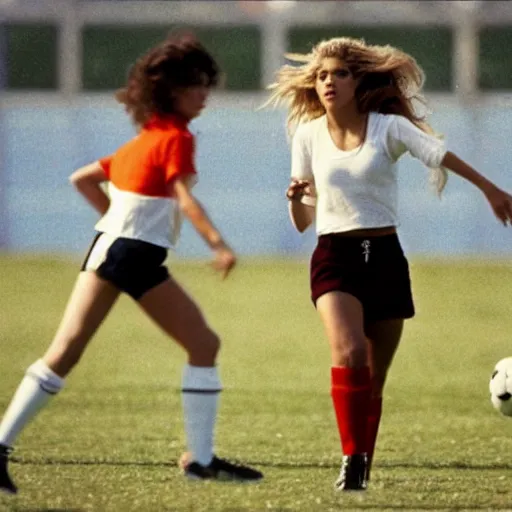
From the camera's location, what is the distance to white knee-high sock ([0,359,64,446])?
20.9ft

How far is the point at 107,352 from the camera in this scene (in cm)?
1288

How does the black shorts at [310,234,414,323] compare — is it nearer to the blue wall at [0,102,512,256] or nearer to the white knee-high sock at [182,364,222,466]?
the white knee-high sock at [182,364,222,466]

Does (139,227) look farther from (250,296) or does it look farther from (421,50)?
(421,50)

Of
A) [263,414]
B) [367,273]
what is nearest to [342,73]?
[367,273]

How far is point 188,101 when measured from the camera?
651 cm

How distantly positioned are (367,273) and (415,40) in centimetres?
1852

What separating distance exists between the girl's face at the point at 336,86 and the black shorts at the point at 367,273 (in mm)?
491

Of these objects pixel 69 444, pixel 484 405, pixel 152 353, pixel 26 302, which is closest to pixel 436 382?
pixel 484 405

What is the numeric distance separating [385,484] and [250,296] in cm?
1083

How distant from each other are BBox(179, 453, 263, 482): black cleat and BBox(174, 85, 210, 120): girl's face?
1.24 metres

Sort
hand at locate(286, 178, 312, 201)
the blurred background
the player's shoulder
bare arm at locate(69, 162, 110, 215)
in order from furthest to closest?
the blurred background < the player's shoulder < hand at locate(286, 178, 312, 201) < bare arm at locate(69, 162, 110, 215)

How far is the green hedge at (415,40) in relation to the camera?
24.5 meters

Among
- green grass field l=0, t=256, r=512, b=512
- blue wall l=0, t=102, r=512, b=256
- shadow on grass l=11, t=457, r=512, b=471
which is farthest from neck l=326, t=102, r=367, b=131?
blue wall l=0, t=102, r=512, b=256

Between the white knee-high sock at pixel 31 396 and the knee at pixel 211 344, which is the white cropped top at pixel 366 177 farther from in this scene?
the white knee-high sock at pixel 31 396
